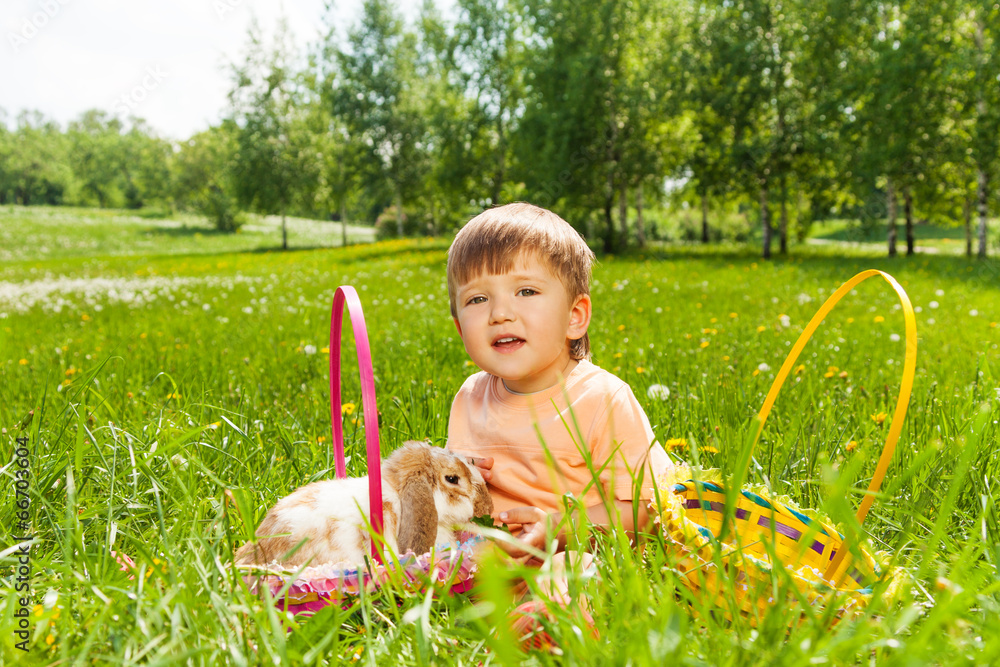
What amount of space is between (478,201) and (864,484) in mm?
26541

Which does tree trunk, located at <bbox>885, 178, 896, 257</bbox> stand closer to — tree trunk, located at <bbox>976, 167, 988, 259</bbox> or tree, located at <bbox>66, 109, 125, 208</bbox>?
tree trunk, located at <bbox>976, 167, 988, 259</bbox>

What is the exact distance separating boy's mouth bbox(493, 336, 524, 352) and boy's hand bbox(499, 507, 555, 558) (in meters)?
0.50

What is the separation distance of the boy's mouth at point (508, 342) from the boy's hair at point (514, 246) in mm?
218

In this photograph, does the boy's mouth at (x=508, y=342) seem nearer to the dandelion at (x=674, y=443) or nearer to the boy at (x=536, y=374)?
the boy at (x=536, y=374)

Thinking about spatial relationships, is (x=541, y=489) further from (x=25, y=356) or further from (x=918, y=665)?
(x=25, y=356)

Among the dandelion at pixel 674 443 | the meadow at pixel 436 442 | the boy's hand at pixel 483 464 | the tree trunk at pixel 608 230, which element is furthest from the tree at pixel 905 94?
the boy's hand at pixel 483 464

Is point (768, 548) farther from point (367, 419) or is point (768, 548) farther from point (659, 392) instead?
point (659, 392)

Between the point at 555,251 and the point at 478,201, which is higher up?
the point at 478,201

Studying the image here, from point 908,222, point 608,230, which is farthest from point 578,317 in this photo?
point 908,222

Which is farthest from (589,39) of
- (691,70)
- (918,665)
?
(918,665)

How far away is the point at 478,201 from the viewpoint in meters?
27.9

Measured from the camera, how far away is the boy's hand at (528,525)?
176 cm

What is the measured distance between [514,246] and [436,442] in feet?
3.56

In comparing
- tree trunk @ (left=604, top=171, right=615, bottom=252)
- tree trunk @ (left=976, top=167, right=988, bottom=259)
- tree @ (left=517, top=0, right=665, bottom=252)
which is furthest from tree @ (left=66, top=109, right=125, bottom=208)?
tree trunk @ (left=976, top=167, right=988, bottom=259)
